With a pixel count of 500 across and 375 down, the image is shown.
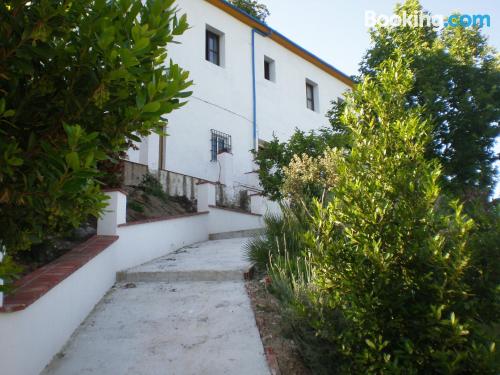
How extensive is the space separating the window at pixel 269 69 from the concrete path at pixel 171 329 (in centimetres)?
1196

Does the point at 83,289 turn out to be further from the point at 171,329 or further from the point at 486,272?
the point at 486,272

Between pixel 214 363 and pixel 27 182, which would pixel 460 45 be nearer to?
pixel 214 363

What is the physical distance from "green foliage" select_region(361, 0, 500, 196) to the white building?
18.3 feet

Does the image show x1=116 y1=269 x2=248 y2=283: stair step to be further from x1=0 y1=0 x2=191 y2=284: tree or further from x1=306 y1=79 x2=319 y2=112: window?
x1=306 y1=79 x2=319 y2=112: window

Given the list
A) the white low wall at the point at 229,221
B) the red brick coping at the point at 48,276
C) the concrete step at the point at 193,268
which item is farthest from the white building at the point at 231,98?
the red brick coping at the point at 48,276

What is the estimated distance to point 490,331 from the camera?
10.8ft

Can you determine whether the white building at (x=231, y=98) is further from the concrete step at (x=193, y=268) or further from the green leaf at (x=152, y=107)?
the green leaf at (x=152, y=107)

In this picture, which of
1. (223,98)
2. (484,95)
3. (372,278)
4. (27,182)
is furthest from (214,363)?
(223,98)

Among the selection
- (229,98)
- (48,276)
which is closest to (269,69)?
(229,98)

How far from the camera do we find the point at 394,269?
3367 millimetres

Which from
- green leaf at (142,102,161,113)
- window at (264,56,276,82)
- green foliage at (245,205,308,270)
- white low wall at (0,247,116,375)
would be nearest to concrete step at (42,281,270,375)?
white low wall at (0,247,116,375)

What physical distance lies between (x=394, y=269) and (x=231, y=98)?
12744mm

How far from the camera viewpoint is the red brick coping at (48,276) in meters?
3.71

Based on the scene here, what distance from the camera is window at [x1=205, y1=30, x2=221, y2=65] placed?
15578 mm
